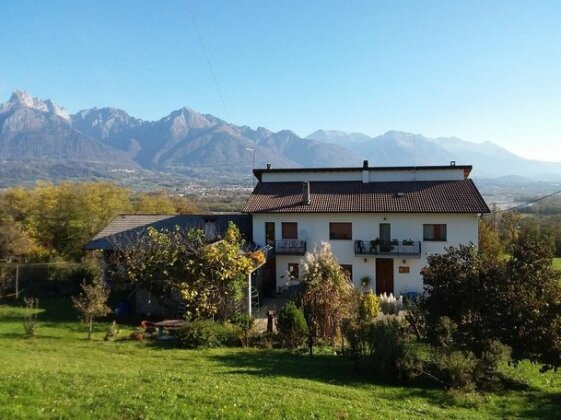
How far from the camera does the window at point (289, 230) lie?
1070 inches

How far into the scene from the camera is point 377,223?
2641 centimetres

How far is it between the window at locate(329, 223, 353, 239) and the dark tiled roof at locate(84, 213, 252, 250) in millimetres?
4953

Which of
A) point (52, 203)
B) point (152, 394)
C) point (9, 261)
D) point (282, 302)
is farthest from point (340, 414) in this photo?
point (52, 203)

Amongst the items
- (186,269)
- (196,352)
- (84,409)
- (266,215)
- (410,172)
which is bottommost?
(196,352)

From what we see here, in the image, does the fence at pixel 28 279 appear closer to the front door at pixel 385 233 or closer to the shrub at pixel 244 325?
the shrub at pixel 244 325

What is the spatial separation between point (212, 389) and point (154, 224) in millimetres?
A: 18182

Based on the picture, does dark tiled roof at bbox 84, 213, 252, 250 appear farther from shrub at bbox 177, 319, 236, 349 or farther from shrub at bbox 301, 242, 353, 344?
shrub at bbox 301, 242, 353, 344

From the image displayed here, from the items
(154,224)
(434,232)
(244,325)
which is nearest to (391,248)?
(434,232)

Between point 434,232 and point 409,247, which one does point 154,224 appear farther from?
point 434,232

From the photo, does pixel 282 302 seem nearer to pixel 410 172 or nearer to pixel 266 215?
pixel 266 215

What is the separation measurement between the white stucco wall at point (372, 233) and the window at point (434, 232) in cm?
22

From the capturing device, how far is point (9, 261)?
32.2 meters

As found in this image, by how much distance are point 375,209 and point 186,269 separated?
38.8 feet

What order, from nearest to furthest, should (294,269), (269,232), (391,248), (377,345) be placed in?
(377,345) < (391,248) < (294,269) < (269,232)
